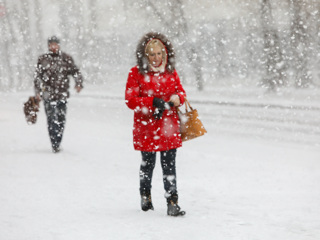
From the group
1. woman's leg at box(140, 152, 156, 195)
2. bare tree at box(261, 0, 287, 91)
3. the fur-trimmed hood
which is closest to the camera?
the fur-trimmed hood

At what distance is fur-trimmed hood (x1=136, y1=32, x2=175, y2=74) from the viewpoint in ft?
14.6

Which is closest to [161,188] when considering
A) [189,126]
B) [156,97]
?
[189,126]

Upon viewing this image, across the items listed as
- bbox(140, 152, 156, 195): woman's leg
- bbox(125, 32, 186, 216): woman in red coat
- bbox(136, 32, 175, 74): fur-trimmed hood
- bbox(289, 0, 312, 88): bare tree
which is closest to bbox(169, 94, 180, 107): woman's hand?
bbox(125, 32, 186, 216): woman in red coat

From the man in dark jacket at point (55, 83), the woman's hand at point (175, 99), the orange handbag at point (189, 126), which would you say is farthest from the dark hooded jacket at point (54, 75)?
the woman's hand at point (175, 99)

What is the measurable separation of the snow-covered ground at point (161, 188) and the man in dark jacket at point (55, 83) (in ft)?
1.89

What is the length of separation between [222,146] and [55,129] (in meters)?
3.06

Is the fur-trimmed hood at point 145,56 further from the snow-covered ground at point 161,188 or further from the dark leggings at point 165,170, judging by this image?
the snow-covered ground at point 161,188

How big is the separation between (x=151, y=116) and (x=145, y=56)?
53 cm

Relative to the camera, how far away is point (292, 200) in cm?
523

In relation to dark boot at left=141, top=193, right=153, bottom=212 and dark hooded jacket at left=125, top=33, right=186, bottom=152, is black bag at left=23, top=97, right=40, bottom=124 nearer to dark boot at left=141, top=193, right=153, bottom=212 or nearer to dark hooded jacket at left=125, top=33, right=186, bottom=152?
dark boot at left=141, top=193, right=153, bottom=212

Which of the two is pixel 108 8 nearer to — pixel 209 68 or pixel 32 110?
pixel 32 110

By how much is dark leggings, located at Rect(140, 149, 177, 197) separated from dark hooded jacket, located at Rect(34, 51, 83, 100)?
3.68 m

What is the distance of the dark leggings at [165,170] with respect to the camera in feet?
15.0

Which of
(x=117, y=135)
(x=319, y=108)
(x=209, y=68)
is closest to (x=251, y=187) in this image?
(x=117, y=135)
